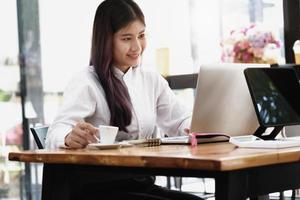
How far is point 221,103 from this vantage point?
1797 mm

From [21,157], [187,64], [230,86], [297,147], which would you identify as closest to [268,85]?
[230,86]

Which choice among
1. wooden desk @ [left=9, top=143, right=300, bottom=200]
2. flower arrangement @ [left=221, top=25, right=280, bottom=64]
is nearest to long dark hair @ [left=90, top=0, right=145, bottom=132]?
wooden desk @ [left=9, top=143, right=300, bottom=200]

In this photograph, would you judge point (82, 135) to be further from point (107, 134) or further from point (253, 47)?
point (253, 47)

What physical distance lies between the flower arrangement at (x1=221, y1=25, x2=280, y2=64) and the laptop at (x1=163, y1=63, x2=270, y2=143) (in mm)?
1327

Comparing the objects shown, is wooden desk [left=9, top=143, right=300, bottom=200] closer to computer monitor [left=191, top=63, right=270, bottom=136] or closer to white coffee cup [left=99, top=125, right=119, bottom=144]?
white coffee cup [left=99, top=125, right=119, bottom=144]

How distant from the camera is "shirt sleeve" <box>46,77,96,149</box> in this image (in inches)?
69.2

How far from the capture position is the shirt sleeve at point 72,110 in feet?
5.77

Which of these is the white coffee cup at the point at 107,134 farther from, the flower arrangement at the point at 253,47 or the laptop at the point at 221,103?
the flower arrangement at the point at 253,47

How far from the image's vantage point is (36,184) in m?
4.62

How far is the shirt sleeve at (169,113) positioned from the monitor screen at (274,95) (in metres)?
0.54

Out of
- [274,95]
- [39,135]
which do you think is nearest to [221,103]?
[274,95]

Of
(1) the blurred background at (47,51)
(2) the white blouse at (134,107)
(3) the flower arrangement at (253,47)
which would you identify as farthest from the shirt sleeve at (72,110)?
(1) the blurred background at (47,51)

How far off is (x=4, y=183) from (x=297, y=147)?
3.60 metres

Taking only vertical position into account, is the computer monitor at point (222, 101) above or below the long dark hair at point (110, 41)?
below
